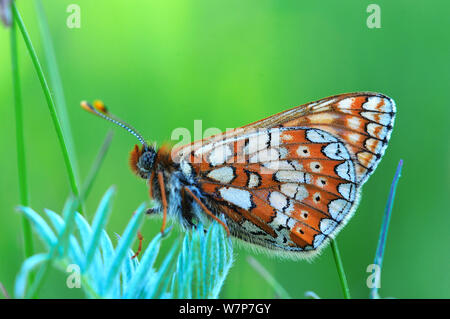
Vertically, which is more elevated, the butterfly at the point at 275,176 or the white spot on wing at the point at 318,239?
the butterfly at the point at 275,176

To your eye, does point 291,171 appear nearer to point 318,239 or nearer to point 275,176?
point 275,176

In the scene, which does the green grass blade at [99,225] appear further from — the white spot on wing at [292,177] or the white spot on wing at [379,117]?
the white spot on wing at [379,117]

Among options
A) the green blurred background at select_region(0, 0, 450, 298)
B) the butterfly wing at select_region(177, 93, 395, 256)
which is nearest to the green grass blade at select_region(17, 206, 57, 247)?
the butterfly wing at select_region(177, 93, 395, 256)

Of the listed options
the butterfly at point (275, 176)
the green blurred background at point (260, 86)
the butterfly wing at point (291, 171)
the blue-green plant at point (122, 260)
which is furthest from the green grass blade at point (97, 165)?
the green blurred background at point (260, 86)

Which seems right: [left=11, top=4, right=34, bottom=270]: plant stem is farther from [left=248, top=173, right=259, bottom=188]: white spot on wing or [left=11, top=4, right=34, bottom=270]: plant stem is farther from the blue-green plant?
[left=248, top=173, right=259, bottom=188]: white spot on wing

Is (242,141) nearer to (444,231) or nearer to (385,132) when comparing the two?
(385,132)

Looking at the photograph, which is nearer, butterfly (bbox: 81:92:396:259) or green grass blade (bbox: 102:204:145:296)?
green grass blade (bbox: 102:204:145:296)

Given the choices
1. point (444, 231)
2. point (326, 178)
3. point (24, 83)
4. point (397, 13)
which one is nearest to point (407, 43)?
point (397, 13)

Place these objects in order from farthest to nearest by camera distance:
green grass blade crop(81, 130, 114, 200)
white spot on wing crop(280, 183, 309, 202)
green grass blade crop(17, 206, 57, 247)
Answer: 1. white spot on wing crop(280, 183, 309, 202)
2. green grass blade crop(17, 206, 57, 247)
3. green grass blade crop(81, 130, 114, 200)

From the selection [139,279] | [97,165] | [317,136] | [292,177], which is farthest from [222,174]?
[97,165]
